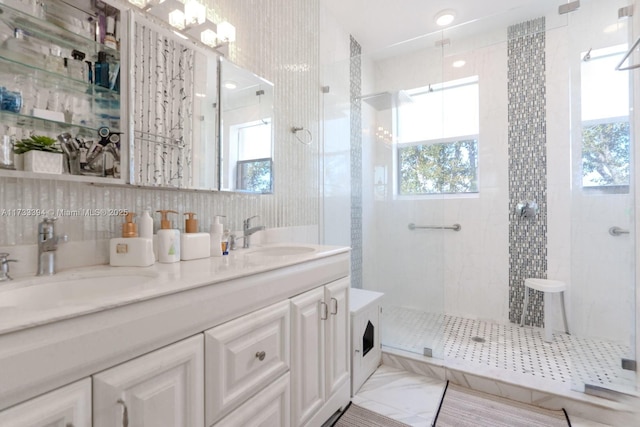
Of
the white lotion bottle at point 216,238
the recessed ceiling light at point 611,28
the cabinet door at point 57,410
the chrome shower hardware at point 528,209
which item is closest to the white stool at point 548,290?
the chrome shower hardware at point 528,209

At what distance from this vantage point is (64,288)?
892 millimetres

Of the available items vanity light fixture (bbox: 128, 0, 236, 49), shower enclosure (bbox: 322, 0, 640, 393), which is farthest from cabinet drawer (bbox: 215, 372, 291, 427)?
vanity light fixture (bbox: 128, 0, 236, 49)

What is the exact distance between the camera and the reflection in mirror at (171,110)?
3.92ft

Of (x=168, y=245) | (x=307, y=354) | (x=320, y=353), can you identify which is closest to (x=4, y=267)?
(x=168, y=245)

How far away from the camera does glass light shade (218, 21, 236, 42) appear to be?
5.01 ft

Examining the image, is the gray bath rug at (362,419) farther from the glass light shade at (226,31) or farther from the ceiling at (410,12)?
the ceiling at (410,12)

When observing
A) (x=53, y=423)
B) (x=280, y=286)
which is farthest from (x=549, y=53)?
(x=53, y=423)

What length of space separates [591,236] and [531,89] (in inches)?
59.3

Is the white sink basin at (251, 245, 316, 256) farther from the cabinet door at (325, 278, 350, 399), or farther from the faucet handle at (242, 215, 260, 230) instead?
the cabinet door at (325, 278, 350, 399)

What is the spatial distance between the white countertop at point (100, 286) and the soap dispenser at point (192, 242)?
56 mm

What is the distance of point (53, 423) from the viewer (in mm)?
557

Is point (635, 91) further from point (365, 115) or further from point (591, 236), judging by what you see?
point (365, 115)

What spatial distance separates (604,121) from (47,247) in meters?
2.85

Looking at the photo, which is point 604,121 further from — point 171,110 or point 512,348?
point 171,110
